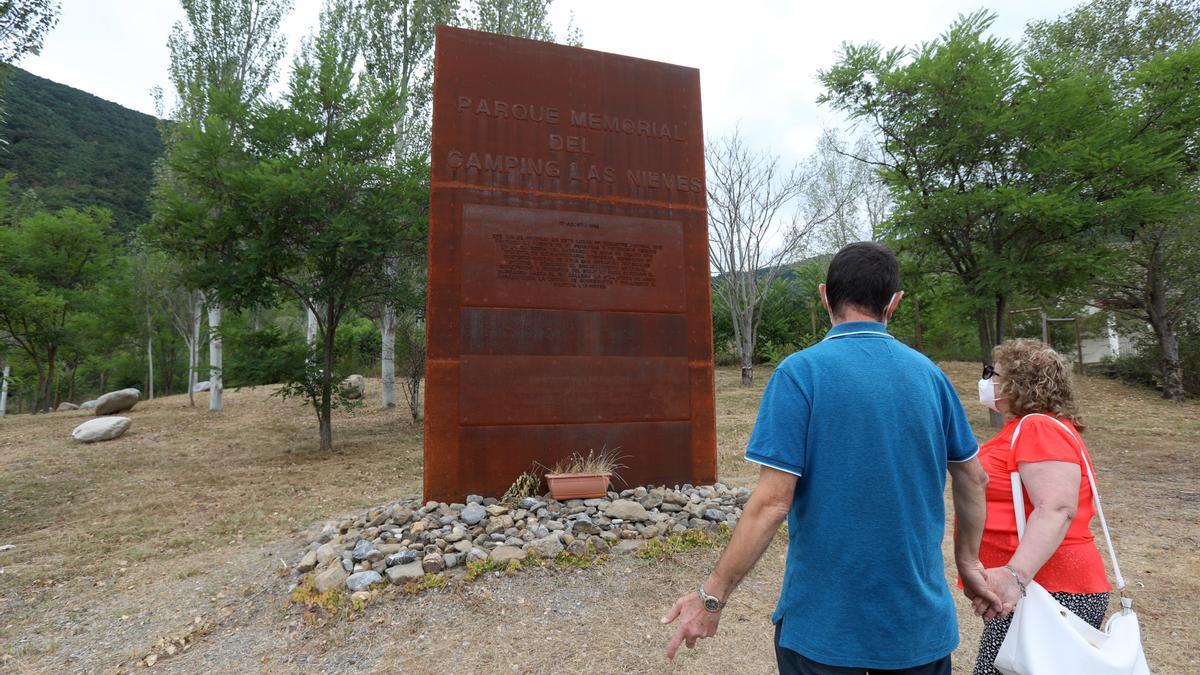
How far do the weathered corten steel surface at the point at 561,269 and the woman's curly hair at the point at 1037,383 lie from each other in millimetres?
4185

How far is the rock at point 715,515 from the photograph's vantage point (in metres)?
5.56

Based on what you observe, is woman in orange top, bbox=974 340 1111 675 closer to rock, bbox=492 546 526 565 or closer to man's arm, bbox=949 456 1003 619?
man's arm, bbox=949 456 1003 619

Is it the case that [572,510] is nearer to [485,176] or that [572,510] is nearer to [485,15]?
[485,176]

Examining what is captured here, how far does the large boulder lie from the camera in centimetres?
1738

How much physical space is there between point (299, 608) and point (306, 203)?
27.1 ft

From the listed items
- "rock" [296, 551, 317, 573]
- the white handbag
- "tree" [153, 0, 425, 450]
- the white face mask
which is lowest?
"rock" [296, 551, 317, 573]

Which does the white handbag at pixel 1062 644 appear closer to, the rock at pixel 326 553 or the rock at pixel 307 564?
the rock at pixel 326 553

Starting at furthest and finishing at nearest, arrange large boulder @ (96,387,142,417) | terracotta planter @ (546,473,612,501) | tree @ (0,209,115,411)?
tree @ (0,209,115,411) < large boulder @ (96,387,142,417) < terracotta planter @ (546,473,612,501)

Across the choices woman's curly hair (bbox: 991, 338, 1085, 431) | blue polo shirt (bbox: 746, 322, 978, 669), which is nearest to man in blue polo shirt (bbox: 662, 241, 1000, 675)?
blue polo shirt (bbox: 746, 322, 978, 669)

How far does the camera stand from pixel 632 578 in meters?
4.57

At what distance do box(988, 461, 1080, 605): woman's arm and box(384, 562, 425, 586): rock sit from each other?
3693 mm

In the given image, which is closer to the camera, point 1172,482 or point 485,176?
point 485,176

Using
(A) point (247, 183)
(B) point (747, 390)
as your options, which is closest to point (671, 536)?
(A) point (247, 183)

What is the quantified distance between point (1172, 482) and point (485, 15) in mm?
19225
